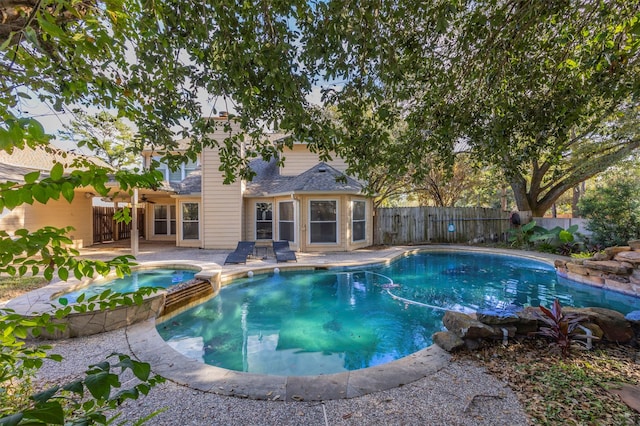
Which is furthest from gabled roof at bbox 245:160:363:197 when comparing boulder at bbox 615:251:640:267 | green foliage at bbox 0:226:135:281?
green foliage at bbox 0:226:135:281

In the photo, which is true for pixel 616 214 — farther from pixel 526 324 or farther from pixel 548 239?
pixel 526 324

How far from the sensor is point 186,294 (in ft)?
21.0

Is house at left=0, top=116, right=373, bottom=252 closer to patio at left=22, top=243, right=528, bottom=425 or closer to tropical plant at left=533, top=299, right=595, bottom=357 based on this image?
tropical plant at left=533, top=299, right=595, bottom=357

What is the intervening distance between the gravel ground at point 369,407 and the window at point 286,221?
33.0 ft

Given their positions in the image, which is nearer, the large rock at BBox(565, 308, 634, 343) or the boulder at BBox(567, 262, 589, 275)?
the large rock at BBox(565, 308, 634, 343)

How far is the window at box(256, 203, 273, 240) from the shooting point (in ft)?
45.6

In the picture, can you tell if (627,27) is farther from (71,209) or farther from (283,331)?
(71,209)

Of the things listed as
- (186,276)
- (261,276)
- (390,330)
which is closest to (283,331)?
(390,330)

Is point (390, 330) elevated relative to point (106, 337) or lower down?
lower down

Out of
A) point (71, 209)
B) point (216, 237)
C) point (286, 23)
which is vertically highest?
point (286, 23)

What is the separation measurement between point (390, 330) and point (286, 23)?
204 inches

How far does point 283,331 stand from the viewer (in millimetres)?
5578

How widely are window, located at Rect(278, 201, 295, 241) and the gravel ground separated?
10.1m

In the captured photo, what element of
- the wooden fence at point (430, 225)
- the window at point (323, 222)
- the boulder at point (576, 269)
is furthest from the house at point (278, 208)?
the boulder at point (576, 269)
